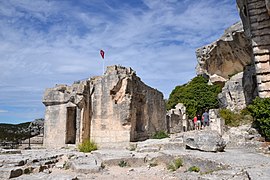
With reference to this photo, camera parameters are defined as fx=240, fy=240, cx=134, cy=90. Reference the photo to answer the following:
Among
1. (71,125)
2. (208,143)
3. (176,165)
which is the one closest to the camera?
(176,165)

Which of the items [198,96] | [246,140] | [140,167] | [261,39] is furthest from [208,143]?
[198,96]

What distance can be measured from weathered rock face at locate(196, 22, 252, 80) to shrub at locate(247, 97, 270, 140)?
12447 millimetres

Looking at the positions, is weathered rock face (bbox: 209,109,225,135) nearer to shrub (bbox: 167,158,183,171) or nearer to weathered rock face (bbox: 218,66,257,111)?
weathered rock face (bbox: 218,66,257,111)

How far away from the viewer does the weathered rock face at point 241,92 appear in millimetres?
20062

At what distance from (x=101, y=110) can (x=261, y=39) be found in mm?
9524

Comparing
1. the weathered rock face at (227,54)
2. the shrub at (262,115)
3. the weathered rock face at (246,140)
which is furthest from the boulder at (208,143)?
the weathered rock face at (227,54)

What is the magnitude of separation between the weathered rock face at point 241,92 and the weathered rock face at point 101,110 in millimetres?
9887

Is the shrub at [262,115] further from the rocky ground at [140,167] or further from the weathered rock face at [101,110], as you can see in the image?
the weathered rock face at [101,110]

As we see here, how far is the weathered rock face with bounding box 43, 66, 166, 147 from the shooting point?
41.2 ft

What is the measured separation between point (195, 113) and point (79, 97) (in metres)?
24.3

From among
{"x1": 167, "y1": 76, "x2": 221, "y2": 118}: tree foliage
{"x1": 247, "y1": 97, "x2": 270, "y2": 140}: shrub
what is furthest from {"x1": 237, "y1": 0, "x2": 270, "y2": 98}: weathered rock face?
{"x1": 167, "y1": 76, "x2": 221, "y2": 118}: tree foliage

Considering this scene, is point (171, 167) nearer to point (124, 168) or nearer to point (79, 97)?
point (124, 168)

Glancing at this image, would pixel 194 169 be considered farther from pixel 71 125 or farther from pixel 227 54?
pixel 227 54

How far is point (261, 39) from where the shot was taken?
13031mm
